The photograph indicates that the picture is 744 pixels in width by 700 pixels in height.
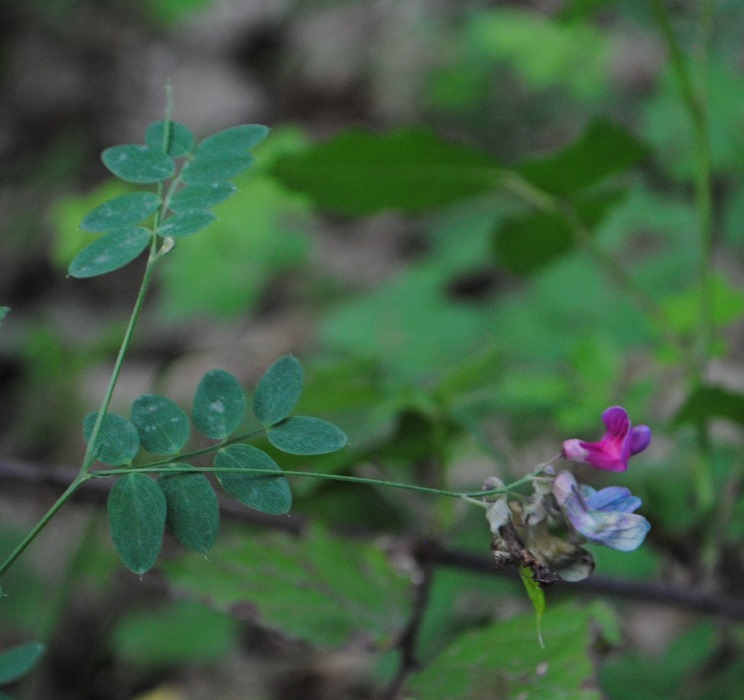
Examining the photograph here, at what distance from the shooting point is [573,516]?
60 cm

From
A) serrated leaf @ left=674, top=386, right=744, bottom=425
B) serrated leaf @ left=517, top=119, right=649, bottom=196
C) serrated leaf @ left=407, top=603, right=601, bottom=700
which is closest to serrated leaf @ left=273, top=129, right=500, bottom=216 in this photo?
serrated leaf @ left=517, top=119, right=649, bottom=196

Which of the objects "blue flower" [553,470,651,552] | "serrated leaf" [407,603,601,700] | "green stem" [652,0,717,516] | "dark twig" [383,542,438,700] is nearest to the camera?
"blue flower" [553,470,651,552]

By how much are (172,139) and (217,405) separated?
262 mm

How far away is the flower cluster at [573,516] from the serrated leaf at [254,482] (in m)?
0.15

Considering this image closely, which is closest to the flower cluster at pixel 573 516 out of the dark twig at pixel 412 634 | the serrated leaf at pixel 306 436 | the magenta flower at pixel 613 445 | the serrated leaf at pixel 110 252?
the magenta flower at pixel 613 445

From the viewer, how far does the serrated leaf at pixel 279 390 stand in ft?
2.26

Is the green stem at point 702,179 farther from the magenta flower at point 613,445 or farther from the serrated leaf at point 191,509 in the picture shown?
the serrated leaf at point 191,509

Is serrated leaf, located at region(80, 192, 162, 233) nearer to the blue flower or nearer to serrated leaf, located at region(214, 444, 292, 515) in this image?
serrated leaf, located at region(214, 444, 292, 515)

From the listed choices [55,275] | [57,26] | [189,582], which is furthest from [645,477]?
[57,26]

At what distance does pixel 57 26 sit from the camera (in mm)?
4809

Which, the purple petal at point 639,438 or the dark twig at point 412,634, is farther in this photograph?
the dark twig at point 412,634

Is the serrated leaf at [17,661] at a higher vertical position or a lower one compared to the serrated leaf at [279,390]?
lower

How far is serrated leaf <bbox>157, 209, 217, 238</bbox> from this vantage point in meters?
0.69

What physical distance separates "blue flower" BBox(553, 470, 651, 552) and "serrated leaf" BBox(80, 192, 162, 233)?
398 millimetres
